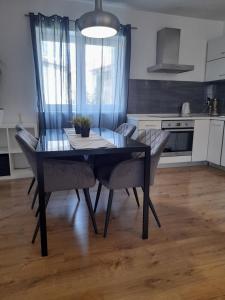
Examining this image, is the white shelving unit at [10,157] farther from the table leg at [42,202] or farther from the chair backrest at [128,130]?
the table leg at [42,202]

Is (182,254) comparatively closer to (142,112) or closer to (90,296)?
(90,296)

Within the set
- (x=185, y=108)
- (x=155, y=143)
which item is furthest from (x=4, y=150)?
(x=185, y=108)

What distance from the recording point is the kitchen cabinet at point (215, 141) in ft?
12.5

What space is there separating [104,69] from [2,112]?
5.36ft

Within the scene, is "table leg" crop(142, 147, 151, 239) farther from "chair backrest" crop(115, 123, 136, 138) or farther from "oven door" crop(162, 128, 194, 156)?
"oven door" crop(162, 128, 194, 156)

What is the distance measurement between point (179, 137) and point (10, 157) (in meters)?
2.63

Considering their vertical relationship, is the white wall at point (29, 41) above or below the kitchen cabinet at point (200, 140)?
above

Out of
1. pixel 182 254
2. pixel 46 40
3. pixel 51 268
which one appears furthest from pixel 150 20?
pixel 51 268

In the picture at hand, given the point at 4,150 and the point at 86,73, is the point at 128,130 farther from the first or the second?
the point at 4,150

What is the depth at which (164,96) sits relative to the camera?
4.30 m

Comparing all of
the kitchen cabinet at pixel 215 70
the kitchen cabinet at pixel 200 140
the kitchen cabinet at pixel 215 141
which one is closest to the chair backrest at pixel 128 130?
the kitchen cabinet at pixel 200 140

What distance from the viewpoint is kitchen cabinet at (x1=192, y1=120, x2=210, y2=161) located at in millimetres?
3971

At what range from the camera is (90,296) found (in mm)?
1382

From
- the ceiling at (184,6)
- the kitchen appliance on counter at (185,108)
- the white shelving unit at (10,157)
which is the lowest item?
the white shelving unit at (10,157)
